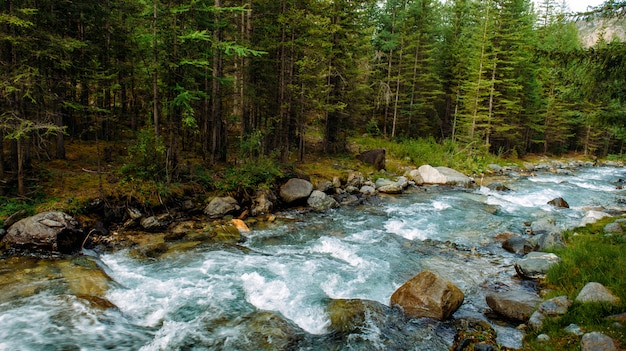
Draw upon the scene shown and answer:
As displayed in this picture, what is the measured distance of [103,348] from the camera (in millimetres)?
5457

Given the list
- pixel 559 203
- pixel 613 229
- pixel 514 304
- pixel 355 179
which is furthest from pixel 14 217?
pixel 559 203

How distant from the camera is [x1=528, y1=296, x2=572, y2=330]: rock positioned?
5.65 meters

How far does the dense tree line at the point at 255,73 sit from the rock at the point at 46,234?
1.86 m

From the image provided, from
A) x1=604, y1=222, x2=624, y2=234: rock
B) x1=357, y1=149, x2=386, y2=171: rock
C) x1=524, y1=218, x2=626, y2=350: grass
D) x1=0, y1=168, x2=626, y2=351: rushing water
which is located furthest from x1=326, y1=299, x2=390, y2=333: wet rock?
x1=357, y1=149, x2=386, y2=171: rock

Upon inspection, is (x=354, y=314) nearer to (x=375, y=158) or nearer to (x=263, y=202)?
(x=263, y=202)

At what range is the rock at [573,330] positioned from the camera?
196 inches

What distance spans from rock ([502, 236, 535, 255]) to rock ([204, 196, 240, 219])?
9066 mm

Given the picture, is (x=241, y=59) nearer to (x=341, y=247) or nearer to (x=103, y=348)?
(x=341, y=247)

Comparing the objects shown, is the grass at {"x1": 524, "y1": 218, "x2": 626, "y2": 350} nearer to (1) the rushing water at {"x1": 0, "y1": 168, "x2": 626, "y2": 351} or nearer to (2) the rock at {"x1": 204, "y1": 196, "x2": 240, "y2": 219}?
(1) the rushing water at {"x1": 0, "y1": 168, "x2": 626, "y2": 351}

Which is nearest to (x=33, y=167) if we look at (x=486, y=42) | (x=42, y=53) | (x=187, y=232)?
(x=42, y=53)

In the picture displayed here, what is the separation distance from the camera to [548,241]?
956 cm

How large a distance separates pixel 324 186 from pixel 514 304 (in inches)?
418

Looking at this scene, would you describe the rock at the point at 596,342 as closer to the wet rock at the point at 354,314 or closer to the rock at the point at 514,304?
the rock at the point at 514,304

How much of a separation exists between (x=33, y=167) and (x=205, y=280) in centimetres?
837
